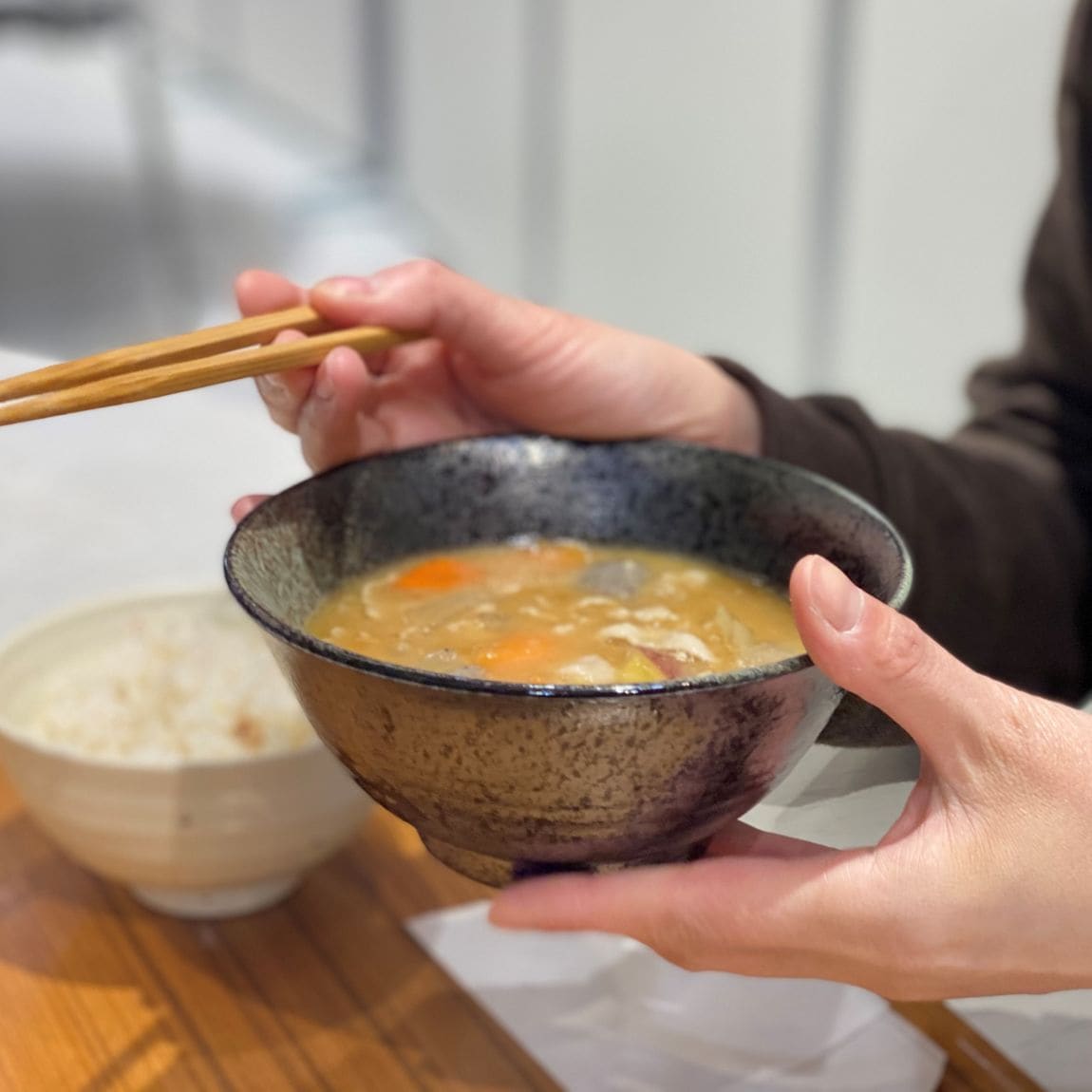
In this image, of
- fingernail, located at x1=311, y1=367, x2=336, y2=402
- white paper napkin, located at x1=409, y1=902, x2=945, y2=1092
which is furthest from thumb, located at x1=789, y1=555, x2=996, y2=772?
fingernail, located at x1=311, y1=367, x2=336, y2=402

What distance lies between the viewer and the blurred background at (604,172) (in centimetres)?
302

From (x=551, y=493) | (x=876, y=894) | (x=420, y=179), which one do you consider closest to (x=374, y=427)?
(x=551, y=493)

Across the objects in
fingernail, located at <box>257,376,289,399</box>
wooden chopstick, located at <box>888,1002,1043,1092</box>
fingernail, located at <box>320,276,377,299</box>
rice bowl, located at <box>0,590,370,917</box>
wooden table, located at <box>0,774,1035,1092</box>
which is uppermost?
fingernail, located at <box>320,276,377,299</box>

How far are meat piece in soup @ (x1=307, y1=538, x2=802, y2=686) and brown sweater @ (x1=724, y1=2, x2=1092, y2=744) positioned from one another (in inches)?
11.6

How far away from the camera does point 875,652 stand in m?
0.73

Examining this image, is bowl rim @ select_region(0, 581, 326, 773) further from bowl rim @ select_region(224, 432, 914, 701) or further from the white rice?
bowl rim @ select_region(224, 432, 914, 701)

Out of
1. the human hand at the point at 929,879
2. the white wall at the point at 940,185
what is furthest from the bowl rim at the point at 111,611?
the white wall at the point at 940,185

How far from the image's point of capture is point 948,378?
3.18 meters

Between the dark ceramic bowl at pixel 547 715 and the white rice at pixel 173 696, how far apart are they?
10.3 inches

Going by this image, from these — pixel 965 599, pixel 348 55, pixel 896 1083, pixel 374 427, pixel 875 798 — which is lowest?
pixel 896 1083

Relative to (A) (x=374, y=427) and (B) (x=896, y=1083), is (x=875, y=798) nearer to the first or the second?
(B) (x=896, y=1083)

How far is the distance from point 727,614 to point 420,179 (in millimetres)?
4198

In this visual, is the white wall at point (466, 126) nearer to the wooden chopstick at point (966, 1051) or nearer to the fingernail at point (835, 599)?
the wooden chopstick at point (966, 1051)

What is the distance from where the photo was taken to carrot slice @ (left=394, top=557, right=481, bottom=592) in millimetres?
1139
